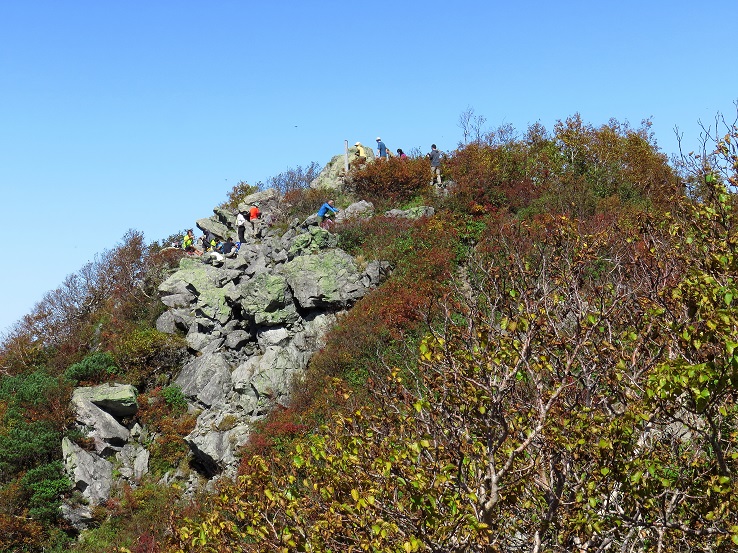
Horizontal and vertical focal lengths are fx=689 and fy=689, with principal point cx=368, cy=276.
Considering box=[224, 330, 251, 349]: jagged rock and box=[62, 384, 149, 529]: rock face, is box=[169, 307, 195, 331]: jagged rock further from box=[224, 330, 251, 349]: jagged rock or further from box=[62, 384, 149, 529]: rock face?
box=[62, 384, 149, 529]: rock face

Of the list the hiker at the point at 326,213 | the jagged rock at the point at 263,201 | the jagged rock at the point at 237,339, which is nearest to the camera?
the jagged rock at the point at 237,339

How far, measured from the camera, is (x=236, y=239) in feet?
102

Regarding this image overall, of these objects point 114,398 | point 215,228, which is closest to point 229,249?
point 215,228

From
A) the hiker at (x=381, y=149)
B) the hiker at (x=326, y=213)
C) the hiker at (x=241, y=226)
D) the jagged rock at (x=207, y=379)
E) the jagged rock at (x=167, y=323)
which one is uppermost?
the hiker at (x=381, y=149)

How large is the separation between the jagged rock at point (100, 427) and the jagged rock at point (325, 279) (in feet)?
23.9

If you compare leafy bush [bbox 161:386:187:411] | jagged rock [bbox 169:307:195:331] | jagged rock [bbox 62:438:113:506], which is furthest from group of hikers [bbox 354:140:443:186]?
jagged rock [bbox 62:438:113:506]

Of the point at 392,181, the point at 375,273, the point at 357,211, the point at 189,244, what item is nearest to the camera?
the point at 375,273

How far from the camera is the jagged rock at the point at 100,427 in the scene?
22.4m

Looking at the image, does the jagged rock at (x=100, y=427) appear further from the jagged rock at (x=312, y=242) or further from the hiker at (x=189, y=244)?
the hiker at (x=189, y=244)

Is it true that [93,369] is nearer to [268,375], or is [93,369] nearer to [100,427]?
[100,427]

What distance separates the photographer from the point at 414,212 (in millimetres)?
26766

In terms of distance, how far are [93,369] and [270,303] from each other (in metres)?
7.21

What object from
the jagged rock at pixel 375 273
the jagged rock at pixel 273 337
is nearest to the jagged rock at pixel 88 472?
the jagged rock at pixel 273 337

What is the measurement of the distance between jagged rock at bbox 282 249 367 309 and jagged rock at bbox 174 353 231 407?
133 inches
